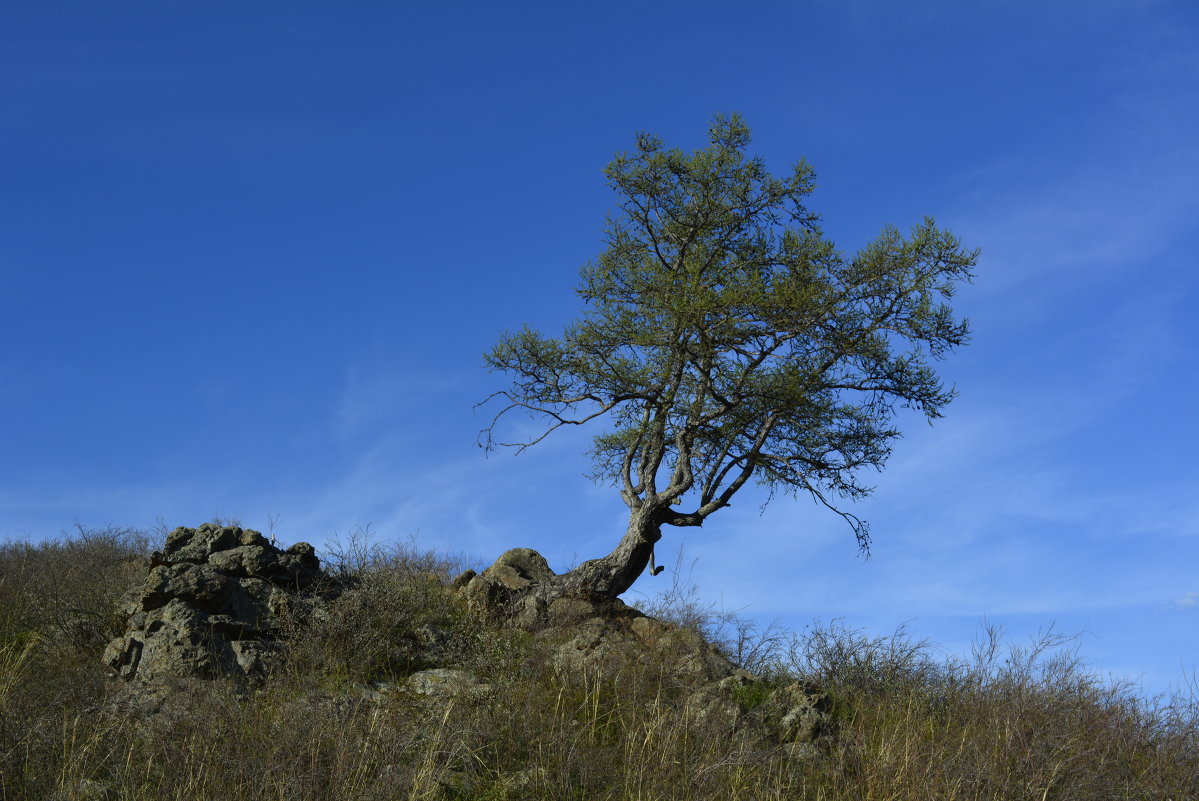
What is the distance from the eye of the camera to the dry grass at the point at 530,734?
8.56 meters

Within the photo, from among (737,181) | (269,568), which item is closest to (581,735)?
(269,568)

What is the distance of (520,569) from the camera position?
18531 mm

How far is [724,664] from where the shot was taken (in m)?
13.5

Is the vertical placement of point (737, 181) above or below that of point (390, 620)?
above

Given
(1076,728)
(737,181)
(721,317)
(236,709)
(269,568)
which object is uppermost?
(737,181)

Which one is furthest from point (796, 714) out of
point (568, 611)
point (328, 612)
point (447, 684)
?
point (328, 612)

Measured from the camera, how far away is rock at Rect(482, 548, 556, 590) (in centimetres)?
1784

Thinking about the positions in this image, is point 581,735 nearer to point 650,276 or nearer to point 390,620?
point 390,620

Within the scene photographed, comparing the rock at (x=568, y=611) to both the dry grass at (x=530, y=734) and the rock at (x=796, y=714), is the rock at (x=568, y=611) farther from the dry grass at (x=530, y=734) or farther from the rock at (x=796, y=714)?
the rock at (x=796, y=714)

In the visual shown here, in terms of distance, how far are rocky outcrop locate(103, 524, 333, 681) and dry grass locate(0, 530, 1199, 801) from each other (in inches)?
21.7

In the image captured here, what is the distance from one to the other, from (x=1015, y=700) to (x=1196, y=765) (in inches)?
86.7

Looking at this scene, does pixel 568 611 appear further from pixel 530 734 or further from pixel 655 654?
pixel 530 734

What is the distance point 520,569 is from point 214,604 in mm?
6519

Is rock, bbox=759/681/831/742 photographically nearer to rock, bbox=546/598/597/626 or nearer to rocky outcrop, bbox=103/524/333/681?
rock, bbox=546/598/597/626
